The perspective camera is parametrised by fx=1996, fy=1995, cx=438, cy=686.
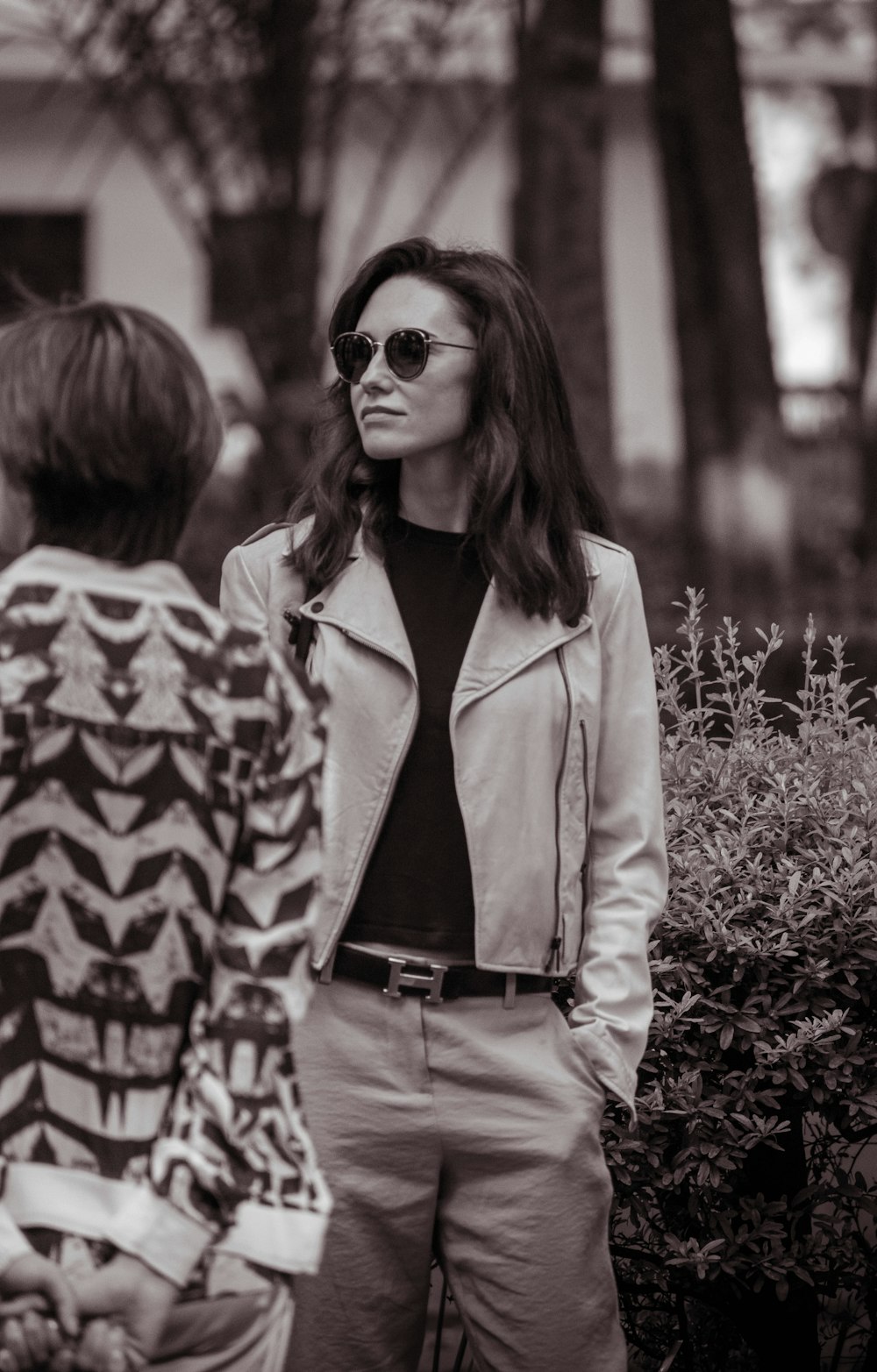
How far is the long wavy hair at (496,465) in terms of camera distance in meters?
3.43

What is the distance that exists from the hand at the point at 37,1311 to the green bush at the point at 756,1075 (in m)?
1.85

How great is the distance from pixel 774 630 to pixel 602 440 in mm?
5989

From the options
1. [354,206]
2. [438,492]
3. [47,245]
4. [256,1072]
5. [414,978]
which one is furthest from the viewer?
[47,245]

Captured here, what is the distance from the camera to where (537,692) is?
10.9 feet

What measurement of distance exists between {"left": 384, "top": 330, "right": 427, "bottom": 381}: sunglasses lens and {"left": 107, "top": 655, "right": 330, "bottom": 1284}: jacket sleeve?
42.9 inches

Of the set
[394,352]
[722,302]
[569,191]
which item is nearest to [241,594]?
[394,352]

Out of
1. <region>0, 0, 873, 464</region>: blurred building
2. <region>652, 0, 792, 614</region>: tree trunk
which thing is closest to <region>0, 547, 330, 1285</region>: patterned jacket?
<region>652, 0, 792, 614</region>: tree trunk

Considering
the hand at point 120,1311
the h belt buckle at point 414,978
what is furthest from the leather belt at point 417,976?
the hand at point 120,1311

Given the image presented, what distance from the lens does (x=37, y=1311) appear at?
7.34ft

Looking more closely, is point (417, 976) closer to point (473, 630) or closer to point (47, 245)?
point (473, 630)

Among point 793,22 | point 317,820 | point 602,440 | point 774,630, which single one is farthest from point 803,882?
point 793,22

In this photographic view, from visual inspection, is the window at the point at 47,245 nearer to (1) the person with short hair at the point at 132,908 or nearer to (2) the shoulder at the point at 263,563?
(2) the shoulder at the point at 263,563

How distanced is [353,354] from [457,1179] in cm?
142

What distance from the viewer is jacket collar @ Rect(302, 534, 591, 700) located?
3.30m
